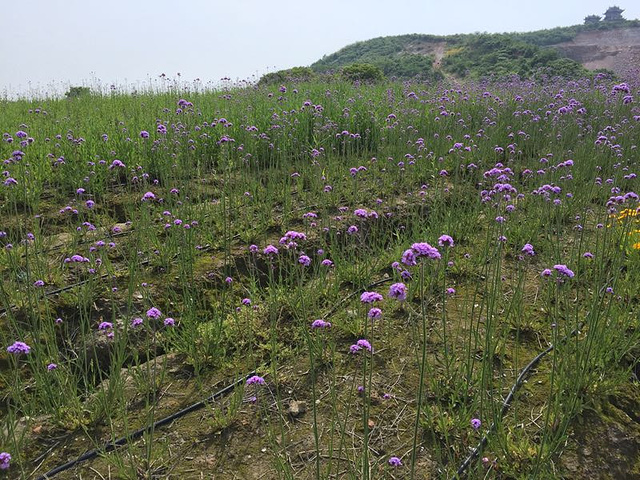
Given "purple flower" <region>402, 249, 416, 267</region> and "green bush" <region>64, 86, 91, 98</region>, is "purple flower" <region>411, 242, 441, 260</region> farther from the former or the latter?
"green bush" <region>64, 86, 91, 98</region>

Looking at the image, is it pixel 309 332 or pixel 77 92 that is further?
pixel 77 92

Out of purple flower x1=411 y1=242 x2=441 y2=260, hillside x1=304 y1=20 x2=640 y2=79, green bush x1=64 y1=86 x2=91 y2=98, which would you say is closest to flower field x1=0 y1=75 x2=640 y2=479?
purple flower x1=411 y1=242 x2=441 y2=260

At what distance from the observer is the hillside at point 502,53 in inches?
1137

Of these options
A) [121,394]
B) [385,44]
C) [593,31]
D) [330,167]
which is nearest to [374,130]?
[330,167]

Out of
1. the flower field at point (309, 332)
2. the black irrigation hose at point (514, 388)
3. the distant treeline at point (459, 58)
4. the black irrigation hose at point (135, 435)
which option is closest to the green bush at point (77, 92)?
the distant treeline at point (459, 58)

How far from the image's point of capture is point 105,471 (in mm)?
2215

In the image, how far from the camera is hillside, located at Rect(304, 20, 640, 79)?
28.9 meters

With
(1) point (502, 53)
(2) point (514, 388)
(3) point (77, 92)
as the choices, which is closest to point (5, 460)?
(2) point (514, 388)

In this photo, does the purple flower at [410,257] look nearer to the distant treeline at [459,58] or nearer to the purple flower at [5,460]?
the purple flower at [5,460]

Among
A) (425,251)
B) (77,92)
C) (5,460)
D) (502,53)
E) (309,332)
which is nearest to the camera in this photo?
(425,251)

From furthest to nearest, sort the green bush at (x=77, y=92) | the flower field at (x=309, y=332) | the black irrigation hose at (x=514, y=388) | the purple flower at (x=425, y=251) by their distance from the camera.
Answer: the green bush at (x=77, y=92)
the flower field at (x=309, y=332)
the black irrigation hose at (x=514, y=388)
the purple flower at (x=425, y=251)

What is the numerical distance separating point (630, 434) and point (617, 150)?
172 inches

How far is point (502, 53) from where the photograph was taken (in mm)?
33094

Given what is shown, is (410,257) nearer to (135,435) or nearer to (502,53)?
(135,435)
